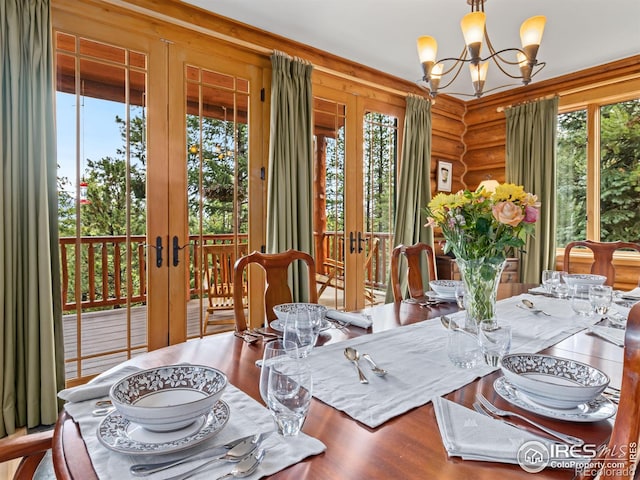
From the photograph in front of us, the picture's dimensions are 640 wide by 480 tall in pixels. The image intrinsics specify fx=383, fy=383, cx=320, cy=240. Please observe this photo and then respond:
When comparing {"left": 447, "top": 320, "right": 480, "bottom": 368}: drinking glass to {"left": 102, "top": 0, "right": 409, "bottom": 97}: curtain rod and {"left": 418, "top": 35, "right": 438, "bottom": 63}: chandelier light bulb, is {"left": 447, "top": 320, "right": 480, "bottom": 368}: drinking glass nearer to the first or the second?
{"left": 418, "top": 35, "right": 438, "bottom": 63}: chandelier light bulb

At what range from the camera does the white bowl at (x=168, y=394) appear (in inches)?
28.2

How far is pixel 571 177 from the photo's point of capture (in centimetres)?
418

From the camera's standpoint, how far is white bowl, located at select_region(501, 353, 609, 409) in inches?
33.2

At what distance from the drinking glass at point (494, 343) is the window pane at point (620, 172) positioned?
3.64 m

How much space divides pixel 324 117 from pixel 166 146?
1.61 meters

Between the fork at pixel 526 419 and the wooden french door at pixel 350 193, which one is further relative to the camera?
the wooden french door at pixel 350 193

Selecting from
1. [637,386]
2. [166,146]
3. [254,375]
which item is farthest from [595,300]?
[166,146]

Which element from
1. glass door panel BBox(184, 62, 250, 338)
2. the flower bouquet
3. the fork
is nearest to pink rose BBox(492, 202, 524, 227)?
the flower bouquet

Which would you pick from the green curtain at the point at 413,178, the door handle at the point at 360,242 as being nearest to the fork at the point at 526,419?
the door handle at the point at 360,242

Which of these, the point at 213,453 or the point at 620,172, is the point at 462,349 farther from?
the point at 620,172

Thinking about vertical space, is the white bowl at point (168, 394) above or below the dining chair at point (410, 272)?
below

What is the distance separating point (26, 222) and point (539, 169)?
456 centimetres

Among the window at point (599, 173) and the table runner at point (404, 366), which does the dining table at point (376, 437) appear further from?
the window at point (599, 173)

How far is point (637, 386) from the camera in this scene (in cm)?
58
